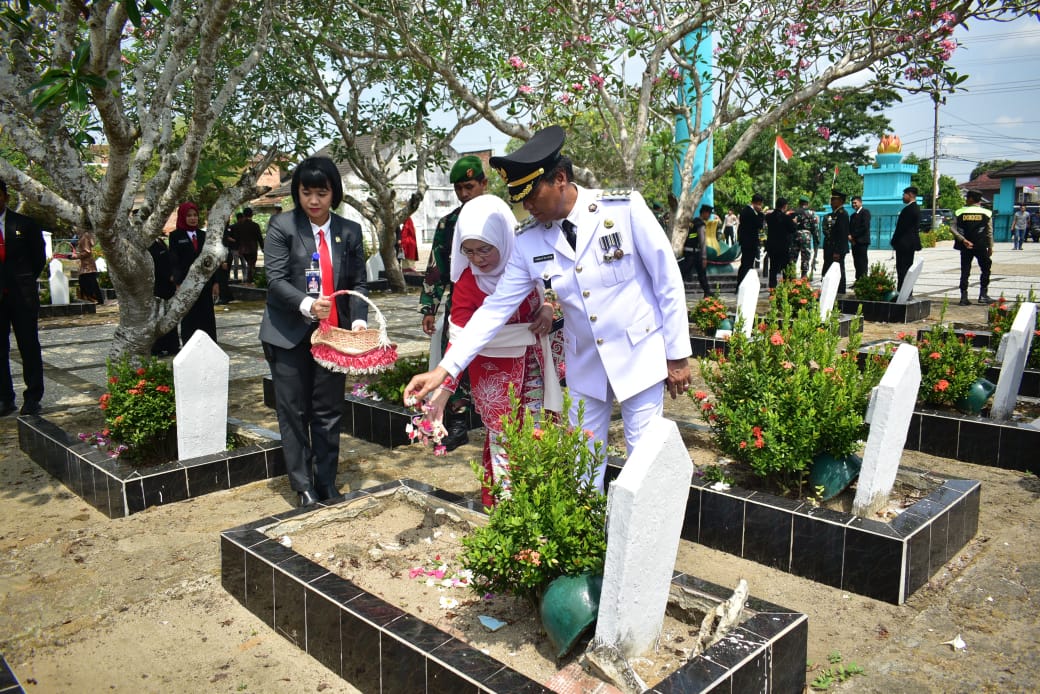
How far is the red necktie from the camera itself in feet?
14.9

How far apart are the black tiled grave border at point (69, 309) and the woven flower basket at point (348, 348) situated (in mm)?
12760

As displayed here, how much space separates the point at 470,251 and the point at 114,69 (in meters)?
3.13

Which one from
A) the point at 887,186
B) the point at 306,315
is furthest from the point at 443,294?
the point at 887,186

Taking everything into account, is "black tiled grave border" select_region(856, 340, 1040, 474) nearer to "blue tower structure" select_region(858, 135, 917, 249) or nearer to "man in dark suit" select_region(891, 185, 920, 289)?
"man in dark suit" select_region(891, 185, 920, 289)

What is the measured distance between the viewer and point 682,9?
9109mm

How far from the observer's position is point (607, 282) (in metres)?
3.35

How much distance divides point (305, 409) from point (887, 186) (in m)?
36.4

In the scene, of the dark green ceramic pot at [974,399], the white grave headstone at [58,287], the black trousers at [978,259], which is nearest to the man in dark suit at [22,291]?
the dark green ceramic pot at [974,399]

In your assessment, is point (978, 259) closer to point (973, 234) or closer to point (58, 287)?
point (973, 234)

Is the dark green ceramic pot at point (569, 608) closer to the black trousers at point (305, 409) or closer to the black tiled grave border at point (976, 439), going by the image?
the black trousers at point (305, 409)

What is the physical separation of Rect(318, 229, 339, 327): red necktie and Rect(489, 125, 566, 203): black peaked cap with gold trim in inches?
64.1

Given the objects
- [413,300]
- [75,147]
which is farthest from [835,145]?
[75,147]

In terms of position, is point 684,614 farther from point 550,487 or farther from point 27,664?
point 27,664

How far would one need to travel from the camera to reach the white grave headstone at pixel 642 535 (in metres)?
2.58
